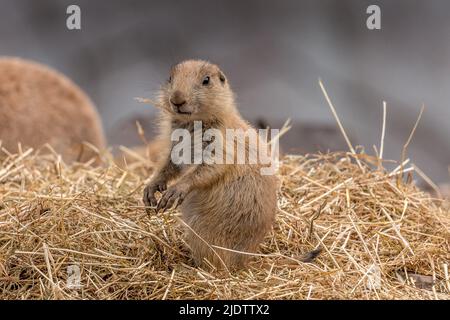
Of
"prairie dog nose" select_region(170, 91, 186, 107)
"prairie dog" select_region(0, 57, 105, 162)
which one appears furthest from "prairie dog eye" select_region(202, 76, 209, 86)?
"prairie dog" select_region(0, 57, 105, 162)

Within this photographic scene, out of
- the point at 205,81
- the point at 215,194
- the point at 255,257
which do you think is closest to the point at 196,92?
the point at 205,81

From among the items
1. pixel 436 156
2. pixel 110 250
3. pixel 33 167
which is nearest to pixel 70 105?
pixel 33 167

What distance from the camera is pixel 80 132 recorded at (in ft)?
17.0

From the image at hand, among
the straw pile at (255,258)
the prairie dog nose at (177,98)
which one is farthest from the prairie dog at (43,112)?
the prairie dog nose at (177,98)

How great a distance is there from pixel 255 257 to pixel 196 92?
2.36ft

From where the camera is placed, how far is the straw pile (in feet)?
9.09

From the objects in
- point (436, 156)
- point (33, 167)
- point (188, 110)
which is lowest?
point (436, 156)

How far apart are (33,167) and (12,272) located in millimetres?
1419

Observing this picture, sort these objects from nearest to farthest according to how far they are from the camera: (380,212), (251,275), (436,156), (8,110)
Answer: (251,275) < (380,212) < (8,110) < (436,156)

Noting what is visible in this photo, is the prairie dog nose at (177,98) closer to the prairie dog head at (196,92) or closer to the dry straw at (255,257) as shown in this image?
the prairie dog head at (196,92)

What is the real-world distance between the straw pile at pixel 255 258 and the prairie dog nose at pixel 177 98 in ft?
1.89
